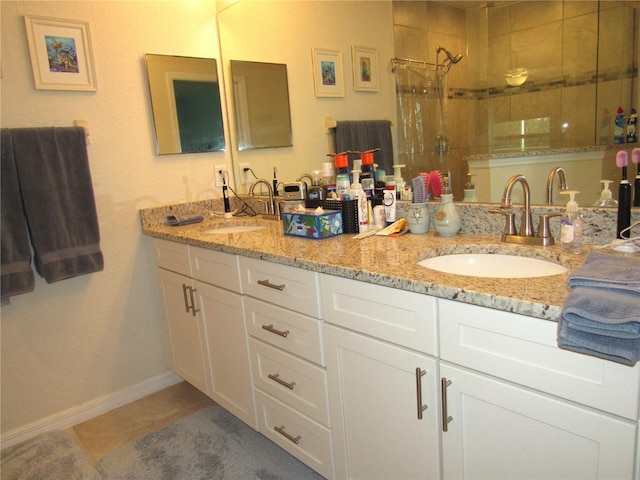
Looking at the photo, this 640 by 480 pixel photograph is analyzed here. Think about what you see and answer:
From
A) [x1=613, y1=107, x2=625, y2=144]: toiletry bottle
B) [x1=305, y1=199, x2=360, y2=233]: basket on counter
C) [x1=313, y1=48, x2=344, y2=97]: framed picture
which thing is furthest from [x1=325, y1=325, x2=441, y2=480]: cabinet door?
[x1=313, y1=48, x2=344, y2=97]: framed picture

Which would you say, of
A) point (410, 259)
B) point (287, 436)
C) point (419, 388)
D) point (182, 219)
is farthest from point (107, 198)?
point (419, 388)

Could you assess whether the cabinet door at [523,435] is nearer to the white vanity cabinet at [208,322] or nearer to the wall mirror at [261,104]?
the white vanity cabinet at [208,322]

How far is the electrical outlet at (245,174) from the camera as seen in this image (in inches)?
98.8

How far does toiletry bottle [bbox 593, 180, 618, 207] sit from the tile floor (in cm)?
191

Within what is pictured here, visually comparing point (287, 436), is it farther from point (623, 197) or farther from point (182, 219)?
point (623, 197)

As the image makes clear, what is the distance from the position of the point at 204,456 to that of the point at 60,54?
182 centimetres

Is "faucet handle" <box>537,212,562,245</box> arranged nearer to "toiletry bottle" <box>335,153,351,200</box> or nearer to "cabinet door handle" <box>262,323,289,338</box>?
"toiletry bottle" <box>335,153,351,200</box>

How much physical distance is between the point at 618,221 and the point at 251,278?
1.14m

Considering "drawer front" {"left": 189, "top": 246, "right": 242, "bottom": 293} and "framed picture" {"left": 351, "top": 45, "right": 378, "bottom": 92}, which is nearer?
"drawer front" {"left": 189, "top": 246, "right": 242, "bottom": 293}

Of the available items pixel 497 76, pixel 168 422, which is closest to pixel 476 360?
pixel 497 76

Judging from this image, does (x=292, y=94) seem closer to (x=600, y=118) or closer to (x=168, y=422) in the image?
(x=600, y=118)

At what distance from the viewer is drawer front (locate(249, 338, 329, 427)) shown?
143cm

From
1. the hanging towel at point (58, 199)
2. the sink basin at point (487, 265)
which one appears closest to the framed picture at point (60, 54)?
the hanging towel at point (58, 199)

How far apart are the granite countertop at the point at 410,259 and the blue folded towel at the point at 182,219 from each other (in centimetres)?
23
